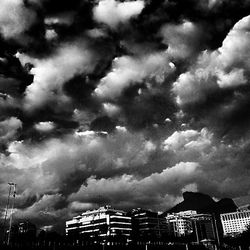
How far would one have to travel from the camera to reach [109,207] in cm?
18438

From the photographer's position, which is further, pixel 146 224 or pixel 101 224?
pixel 146 224

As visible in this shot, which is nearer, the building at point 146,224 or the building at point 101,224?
the building at point 101,224

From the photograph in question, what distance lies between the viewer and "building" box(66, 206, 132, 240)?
162212mm

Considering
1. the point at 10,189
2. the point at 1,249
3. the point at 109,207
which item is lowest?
the point at 1,249

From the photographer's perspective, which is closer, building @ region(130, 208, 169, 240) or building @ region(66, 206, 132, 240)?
building @ region(66, 206, 132, 240)

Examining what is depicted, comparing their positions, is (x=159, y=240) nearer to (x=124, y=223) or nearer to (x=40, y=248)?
(x=124, y=223)

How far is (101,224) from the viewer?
167 meters

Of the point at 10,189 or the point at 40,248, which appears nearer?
the point at 40,248

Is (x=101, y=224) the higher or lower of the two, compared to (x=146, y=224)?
lower

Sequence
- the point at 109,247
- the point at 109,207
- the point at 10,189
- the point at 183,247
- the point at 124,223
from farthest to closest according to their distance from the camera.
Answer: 1. the point at 109,207
2. the point at 124,223
3. the point at 183,247
4. the point at 109,247
5. the point at 10,189

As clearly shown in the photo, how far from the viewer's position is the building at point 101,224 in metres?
162

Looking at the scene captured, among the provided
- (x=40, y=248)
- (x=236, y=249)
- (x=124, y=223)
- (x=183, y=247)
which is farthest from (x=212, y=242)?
(x=40, y=248)

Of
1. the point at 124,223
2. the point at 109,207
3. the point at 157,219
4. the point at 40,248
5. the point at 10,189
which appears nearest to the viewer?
the point at 40,248

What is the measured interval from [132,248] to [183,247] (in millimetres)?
29993
